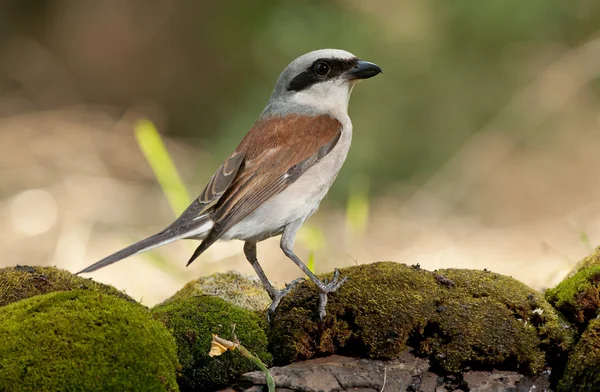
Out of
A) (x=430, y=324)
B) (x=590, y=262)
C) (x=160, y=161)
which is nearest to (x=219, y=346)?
(x=430, y=324)

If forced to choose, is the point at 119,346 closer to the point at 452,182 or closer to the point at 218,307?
the point at 218,307

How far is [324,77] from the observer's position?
4.99 meters

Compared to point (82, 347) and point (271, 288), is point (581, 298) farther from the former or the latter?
point (82, 347)

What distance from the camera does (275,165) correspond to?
4.56 meters

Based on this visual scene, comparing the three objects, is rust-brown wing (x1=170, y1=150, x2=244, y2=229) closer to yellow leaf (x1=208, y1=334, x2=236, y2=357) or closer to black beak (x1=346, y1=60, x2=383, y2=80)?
black beak (x1=346, y1=60, x2=383, y2=80)

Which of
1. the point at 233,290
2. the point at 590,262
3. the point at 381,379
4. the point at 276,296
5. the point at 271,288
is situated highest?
the point at 233,290

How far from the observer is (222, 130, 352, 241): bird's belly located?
14.5 feet

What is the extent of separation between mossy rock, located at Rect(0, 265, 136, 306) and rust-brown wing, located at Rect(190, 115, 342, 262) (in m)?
0.68

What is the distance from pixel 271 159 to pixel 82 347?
182 cm

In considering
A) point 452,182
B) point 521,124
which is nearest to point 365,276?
point 452,182

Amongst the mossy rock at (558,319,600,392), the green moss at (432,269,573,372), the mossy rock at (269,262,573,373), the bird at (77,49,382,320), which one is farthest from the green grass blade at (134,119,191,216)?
the mossy rock at (558,319,600,392)

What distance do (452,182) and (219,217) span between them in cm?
579

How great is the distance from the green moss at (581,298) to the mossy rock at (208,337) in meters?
1.44

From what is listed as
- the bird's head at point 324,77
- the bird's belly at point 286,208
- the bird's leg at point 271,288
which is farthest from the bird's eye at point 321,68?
the bird's leg at point 271,288
